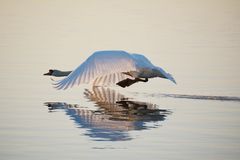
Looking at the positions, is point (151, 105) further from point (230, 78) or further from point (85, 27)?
point (85, 27)

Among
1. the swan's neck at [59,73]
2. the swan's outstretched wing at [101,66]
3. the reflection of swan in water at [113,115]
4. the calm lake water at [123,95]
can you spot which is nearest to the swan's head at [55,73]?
the swan's neck at [59,73]

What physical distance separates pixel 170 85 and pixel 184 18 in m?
11.6

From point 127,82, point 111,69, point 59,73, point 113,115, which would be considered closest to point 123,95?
point 127,82

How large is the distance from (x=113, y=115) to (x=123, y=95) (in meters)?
2.01

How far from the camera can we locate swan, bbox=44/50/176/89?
1193cm

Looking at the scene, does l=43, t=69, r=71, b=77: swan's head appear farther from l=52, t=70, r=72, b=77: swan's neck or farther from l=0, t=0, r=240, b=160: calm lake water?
l=0, t=0, r=240, b=160: calm lake water

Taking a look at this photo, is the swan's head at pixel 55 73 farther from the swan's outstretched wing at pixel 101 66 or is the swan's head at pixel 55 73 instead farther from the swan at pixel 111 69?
the swan's outstretched wing at pixel 101 66

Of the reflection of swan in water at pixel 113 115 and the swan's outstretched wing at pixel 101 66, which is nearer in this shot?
the reflection of swan in water at pixel 113 115

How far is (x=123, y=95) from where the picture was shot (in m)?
12.9

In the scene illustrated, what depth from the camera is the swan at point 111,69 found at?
39.1 feet

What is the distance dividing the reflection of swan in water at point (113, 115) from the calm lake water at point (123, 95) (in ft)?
0.04

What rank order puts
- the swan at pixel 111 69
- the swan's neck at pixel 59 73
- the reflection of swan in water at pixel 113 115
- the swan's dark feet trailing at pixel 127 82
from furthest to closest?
the swan's neck at pixel 59 73 → the swan's dark feet trailing at pixel 127 82 → the swan at pixel 111 69 → the reflection of swan in water at pixel 113 115

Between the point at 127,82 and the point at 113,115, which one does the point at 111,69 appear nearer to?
the point at 127,82

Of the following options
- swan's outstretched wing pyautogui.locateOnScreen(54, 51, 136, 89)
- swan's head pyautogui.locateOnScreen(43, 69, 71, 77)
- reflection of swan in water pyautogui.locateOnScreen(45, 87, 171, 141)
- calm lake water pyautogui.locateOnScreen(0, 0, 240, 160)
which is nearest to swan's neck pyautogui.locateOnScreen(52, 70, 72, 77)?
swan's head pyautogui.locateOnScreen(43, 69, 71, 77)
